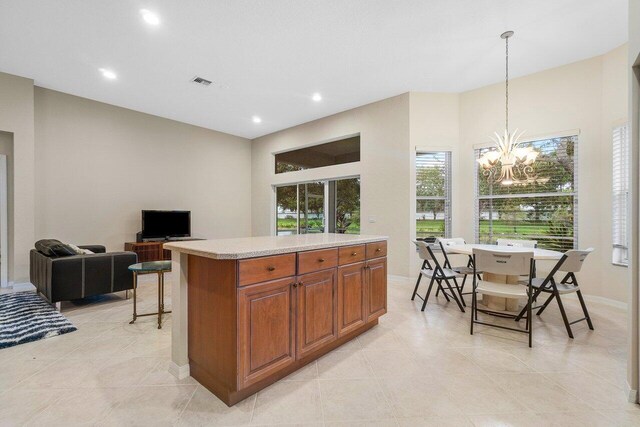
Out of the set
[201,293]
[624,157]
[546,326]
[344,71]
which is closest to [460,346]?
[546,326]

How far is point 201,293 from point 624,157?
16.9 feet

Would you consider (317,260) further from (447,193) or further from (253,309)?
(447,193)

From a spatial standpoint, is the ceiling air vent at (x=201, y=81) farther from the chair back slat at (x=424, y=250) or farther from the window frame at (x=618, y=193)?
the window frame at (x=618, y=193)

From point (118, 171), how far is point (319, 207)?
13.6 feet

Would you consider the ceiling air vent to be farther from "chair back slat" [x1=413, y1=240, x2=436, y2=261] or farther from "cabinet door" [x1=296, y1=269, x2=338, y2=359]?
"chair back slat" [x1=413, y1=240, x2=436, y2=261]

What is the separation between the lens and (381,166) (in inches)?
211

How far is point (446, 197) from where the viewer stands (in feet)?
16.8

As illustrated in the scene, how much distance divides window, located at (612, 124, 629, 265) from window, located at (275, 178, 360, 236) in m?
3.76

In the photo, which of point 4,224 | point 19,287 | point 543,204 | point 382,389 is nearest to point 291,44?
point 382,389

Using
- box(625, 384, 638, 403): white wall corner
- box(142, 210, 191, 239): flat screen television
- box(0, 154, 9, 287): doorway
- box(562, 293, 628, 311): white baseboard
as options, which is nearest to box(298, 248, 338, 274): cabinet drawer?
box(625, 384, 638, 403): white wall corner

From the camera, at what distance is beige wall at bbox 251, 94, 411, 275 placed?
200 inches

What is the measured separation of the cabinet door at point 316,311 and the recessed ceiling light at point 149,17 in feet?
10.6

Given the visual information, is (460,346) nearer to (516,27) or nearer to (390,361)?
(390,361)

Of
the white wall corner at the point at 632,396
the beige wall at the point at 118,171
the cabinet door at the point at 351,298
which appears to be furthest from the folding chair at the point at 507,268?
the beige wall at the point at 118,171
